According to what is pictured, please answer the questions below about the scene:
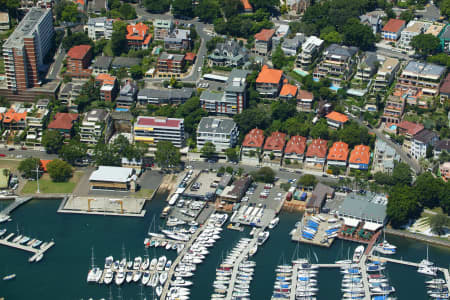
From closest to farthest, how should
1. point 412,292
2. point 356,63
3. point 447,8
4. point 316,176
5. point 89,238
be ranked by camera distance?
point 412,292 < point 89,238 < point 316,176 < point 356,63 < point 447,8

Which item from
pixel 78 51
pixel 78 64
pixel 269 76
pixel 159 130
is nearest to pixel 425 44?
pixel 269 76

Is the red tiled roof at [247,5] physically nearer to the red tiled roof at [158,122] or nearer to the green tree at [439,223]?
the red tiled roof at [158,122]

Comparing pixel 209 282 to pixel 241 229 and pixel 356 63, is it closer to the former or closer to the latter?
pixel 241 229

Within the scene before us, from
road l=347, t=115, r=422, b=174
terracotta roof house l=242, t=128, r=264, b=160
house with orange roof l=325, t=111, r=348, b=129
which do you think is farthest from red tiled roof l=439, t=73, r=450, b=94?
terracotta roof house l=242, t=128, r=264, b=160

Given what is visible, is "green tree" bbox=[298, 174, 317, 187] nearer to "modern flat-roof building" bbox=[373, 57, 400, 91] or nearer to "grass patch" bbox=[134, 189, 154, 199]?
"grass patch" bbox=[134, 189, 154, 199]

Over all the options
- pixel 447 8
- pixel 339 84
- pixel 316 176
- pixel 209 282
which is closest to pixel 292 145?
pixel 316 176

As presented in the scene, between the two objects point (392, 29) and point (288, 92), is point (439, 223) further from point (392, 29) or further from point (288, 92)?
point (392, 29)

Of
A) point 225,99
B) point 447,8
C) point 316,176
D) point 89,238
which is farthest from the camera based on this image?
point 447,8

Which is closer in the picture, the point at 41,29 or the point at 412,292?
the point at 412,292
